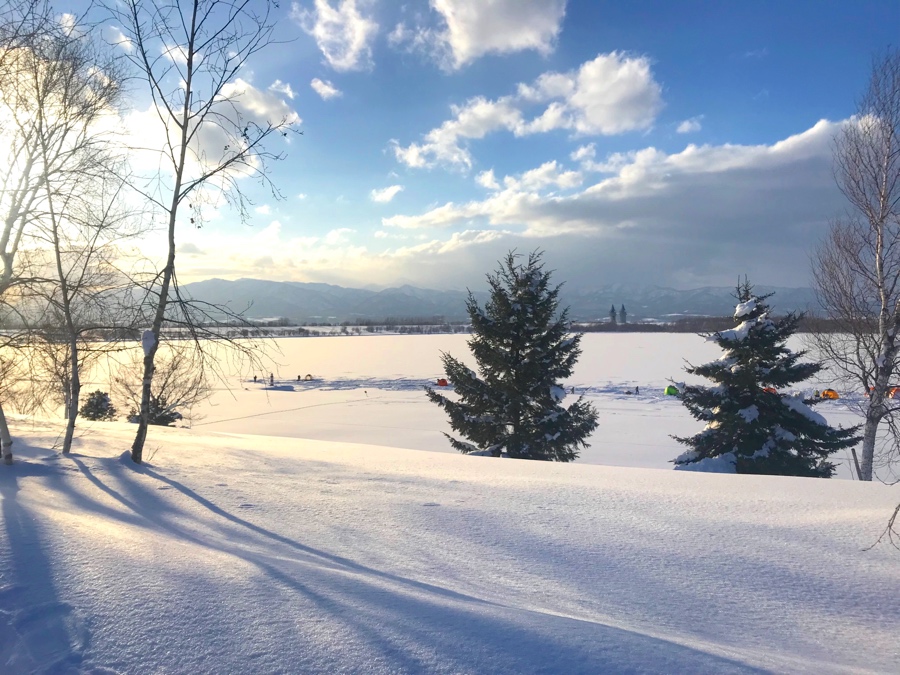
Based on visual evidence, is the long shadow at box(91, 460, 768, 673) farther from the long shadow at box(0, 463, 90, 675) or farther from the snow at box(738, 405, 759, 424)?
the snow at box(738, 405, 759, 424)

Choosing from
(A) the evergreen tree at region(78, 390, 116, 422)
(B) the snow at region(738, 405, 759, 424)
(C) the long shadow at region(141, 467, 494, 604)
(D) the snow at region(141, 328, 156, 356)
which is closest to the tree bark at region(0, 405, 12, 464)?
(D) the snow at region(141, 328, 156, 356)

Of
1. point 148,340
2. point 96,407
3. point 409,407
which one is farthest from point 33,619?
point 409,407

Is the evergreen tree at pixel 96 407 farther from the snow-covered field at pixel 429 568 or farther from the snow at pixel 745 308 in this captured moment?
the snow at pixel 745 308

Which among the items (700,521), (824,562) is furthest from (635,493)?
(824,562)

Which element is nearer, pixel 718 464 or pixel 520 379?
pixel 718 464

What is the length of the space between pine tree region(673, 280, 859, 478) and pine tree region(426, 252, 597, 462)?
319 cm

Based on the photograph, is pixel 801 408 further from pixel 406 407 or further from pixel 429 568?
pixel 406 407

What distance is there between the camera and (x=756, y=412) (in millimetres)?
12531

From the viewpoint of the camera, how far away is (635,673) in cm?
201

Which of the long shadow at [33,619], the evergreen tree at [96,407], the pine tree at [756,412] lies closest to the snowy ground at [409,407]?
the evergreen tree at [96,407]

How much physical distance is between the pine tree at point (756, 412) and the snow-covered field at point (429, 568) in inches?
271

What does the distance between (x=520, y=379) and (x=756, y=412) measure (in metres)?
6.02

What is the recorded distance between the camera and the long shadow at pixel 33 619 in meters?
2.10

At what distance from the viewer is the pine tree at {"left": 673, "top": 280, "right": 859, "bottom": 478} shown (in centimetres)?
1241
